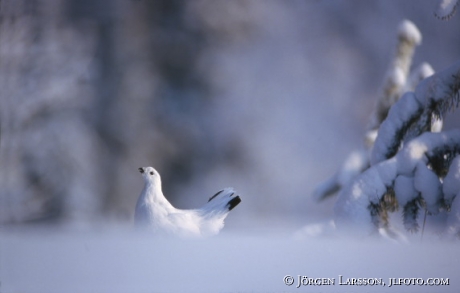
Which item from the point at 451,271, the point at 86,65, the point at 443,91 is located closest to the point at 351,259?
the point at 451,271

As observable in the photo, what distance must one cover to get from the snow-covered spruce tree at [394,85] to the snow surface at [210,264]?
68 cm

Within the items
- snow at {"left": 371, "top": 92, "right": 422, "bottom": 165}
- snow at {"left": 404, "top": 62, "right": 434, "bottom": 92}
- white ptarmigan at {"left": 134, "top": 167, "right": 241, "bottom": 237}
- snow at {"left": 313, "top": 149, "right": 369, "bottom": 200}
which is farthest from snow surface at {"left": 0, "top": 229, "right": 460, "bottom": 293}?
snow at {"left": 404, "top": 62, "right": 434, "bottom": 92}

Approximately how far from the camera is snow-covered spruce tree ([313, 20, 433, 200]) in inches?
135

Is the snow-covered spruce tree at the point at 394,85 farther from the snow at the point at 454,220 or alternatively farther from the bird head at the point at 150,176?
the bird head at the point at 150,176

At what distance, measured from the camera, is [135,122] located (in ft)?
11.1

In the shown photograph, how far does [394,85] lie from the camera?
3.44 meters

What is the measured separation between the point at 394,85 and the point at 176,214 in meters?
1.82

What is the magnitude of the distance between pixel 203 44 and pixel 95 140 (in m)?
1.02

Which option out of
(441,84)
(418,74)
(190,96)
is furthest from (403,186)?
(190,96)

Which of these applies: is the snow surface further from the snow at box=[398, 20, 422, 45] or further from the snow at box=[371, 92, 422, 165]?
the snow at box=[398, 20, 422, 45]

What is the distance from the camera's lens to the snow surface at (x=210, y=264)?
287cm

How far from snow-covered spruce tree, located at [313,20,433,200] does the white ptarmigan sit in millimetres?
958

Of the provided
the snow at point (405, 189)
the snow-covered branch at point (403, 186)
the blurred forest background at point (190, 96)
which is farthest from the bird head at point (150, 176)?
the snow at point (405, 189)

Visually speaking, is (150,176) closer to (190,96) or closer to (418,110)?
(190,96)
